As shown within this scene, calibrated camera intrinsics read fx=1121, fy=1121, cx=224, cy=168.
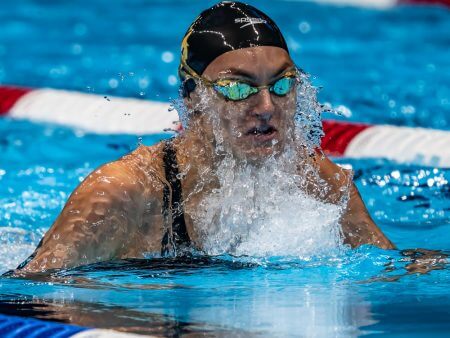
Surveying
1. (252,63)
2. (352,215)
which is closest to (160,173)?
(252,63)

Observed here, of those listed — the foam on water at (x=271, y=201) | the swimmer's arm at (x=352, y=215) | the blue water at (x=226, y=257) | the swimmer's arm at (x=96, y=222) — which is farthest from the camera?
the swimmer's arm at (x=352, y=215)

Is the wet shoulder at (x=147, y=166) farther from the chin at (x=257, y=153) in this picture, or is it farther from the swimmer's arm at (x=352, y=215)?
the swimmer's arm at (x=352, y=215)

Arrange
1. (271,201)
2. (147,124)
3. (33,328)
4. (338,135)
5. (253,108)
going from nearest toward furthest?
(33,328)
(253,108)
(271,201)
(338,135)
(147,124)

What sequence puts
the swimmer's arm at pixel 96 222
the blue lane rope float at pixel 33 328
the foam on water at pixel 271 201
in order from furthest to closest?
the foam on water at pixel 271 201, the swimmer's arm at pixel 96 222, the blue lane rope float at pixel 33 328

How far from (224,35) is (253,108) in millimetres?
230

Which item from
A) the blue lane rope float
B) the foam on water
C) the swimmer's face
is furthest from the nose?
the blue lane rope float

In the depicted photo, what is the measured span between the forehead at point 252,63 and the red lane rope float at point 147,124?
4.72 ft

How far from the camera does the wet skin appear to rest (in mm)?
2732

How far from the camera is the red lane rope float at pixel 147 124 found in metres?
4.65

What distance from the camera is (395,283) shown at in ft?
9.23

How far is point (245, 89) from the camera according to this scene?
2848 millimetres

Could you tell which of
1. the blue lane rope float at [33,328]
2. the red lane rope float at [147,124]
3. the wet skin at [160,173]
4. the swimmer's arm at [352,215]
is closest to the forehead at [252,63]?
the wet skin at [160,173]

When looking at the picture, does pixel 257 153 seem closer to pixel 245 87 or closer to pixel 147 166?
pixel 245 87

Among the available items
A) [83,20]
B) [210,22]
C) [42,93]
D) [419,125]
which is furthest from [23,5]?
[210,22]
